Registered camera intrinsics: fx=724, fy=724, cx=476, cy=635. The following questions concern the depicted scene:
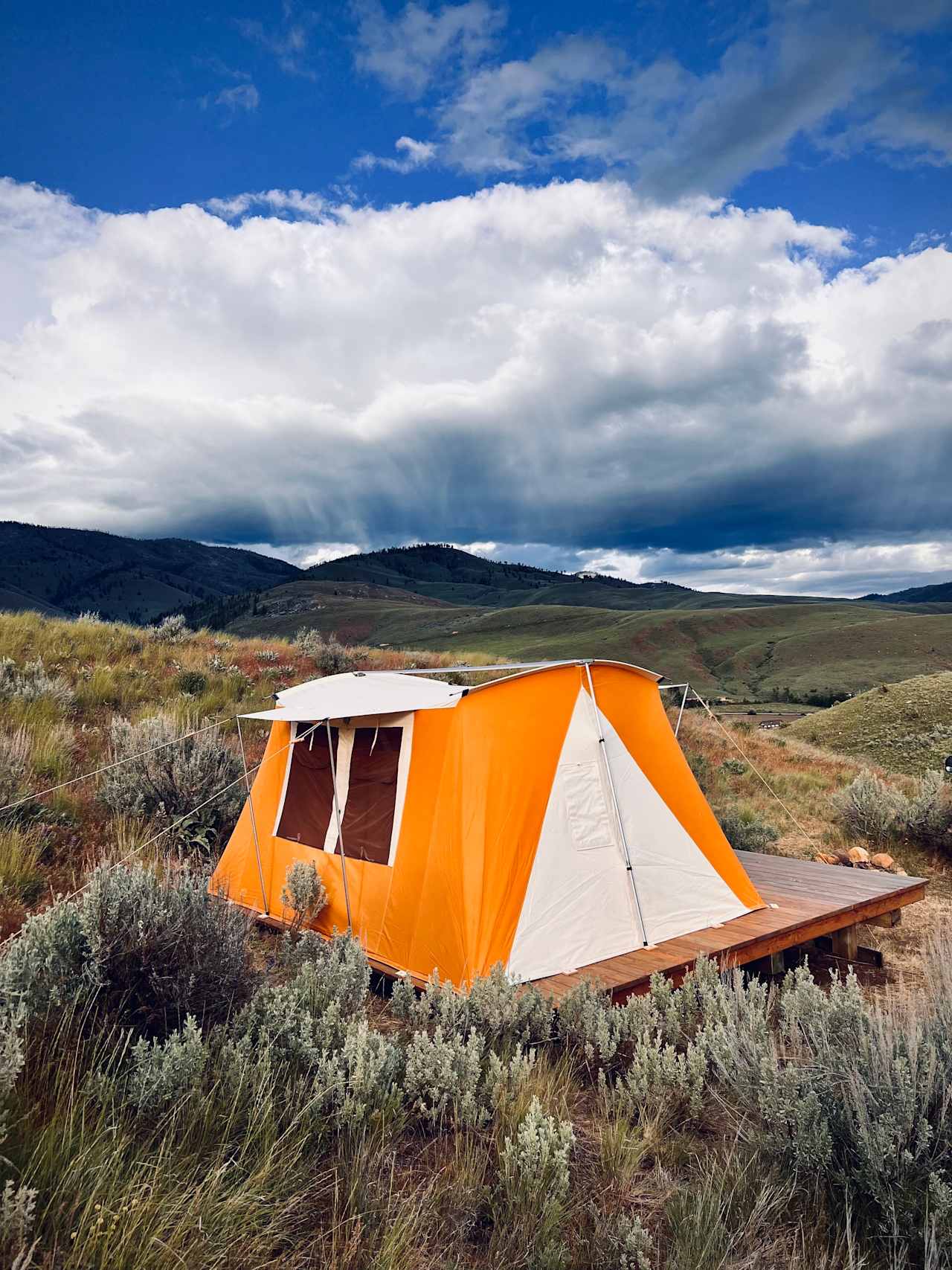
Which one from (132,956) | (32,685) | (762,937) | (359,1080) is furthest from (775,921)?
(32,685)

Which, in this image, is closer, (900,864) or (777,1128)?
(777,1128)

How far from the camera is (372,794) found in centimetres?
600

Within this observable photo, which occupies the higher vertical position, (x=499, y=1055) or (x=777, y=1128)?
(x=777, y=1128)

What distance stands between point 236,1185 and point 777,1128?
84.3 inches

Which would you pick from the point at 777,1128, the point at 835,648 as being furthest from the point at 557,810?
the point at 835,648

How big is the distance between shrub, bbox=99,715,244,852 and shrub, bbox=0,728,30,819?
0.77m

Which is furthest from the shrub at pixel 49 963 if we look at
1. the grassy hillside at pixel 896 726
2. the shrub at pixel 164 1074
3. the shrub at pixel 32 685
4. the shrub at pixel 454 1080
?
the grassy hillside at pixel 896 726

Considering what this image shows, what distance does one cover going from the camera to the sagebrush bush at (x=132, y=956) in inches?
126

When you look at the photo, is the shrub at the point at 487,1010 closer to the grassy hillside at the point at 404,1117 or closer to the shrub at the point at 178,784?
the grassy hillside at the point at 404,1117

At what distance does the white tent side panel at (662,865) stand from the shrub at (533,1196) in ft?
9.84

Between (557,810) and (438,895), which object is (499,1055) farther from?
(557,810)

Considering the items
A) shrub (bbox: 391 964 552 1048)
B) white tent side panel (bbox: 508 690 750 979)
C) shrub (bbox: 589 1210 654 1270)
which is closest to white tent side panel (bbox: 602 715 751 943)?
white tent side panel (bbox: 508 690 750 979)

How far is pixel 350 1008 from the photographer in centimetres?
409

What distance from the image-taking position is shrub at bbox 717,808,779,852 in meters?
9.84
